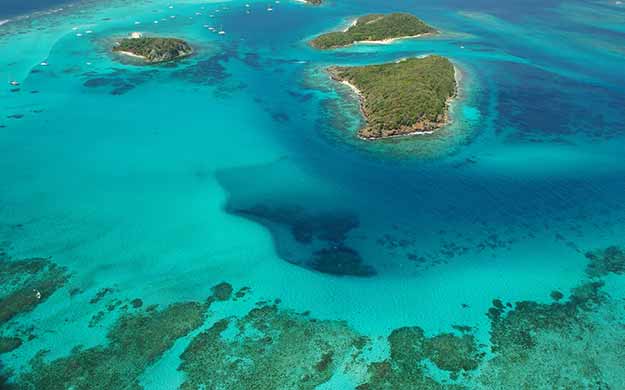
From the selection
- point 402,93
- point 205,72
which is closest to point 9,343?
point 402,93

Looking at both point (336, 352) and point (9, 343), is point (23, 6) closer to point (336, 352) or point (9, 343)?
point (9, 343)

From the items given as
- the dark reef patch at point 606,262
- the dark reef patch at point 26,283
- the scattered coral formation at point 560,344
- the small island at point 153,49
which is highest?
the small island at point 153,49

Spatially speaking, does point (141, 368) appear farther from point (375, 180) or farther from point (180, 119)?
point (180, 119)

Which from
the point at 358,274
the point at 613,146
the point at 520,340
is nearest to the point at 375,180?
the point at 358,274

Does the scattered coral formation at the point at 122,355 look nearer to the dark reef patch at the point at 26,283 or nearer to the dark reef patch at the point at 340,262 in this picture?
the dark reef patch at the point at 26,283

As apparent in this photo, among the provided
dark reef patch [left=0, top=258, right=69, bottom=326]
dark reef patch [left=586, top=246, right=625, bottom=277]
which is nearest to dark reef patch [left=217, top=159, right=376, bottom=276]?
dark reef patch [left=0, top=258, right=69, bottom=326]

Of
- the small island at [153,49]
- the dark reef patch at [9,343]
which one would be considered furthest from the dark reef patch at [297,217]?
the small island at [153,49]
